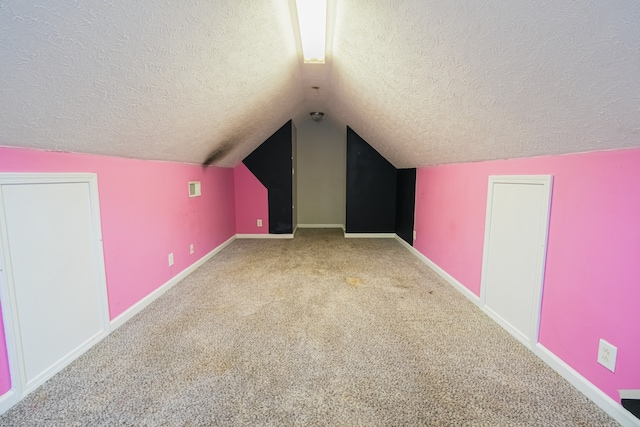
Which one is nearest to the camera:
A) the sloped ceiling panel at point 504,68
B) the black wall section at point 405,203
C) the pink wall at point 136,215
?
the sloped ceiling panel at point 504,68

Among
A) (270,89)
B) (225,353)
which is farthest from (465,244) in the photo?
(270,89)

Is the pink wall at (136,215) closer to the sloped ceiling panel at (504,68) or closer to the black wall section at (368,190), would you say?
the sloped ceiling panel at (504,68)

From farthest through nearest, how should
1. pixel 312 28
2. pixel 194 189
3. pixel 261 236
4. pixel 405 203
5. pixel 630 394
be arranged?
pixel 261 236 → pixel 405 203 → pixel 194 189 → pixel 312 28 → pixel 630 394

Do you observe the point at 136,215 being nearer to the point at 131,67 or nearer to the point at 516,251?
the point at 131,67

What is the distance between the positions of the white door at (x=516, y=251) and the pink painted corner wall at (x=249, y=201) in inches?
140

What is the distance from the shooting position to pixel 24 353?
1.42 m

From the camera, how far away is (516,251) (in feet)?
6.51

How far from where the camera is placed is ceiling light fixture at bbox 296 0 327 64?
1.93 m

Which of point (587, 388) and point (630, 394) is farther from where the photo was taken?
point (587, 388)

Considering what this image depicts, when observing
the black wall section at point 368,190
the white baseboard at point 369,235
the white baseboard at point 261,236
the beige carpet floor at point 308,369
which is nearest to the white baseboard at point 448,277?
the beige carpet floor at point 308,369

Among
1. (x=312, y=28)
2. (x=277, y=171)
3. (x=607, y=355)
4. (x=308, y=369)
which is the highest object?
(x=312, y=28)

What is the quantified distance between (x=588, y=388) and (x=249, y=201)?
4509 millimetres

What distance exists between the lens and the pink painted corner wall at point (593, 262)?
1.25 metres

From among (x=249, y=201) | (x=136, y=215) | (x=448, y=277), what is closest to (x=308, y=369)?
(x=136, y=215)
